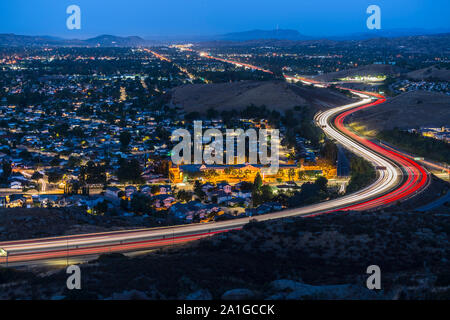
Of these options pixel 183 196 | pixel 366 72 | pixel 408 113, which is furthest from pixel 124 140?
pixel 366 72

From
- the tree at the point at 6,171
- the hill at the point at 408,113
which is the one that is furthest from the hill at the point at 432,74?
the tree at the point at 6,171

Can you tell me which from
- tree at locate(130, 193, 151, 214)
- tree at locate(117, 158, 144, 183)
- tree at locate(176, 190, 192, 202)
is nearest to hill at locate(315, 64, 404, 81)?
tree at locate(117, 158, 144, 183)

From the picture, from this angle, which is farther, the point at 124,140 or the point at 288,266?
the point at 124,140

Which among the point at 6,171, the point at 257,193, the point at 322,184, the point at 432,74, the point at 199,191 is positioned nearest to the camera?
the point at 257,193

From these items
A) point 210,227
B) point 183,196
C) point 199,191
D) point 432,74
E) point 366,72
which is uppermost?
point 366,72

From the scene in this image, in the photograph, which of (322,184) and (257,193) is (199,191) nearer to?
(257,193)
